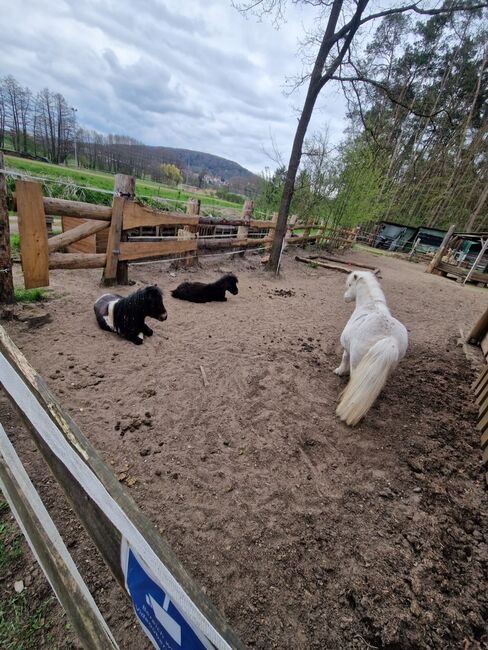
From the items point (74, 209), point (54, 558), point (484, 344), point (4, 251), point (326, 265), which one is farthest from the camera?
point (326, 265)

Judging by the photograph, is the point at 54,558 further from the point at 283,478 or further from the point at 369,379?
the point at 369,379

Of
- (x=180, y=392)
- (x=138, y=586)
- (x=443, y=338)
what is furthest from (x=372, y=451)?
(x=443, y=338)

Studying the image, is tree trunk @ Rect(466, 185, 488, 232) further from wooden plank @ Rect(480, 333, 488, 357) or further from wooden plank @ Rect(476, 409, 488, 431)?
wooden plank @ Rect(476, 409, 488, 431)

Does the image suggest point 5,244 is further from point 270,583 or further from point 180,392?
point 270,583

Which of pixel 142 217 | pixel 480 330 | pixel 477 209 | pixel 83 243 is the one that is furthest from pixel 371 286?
pixel 477 209

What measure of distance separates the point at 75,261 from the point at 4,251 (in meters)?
0.86

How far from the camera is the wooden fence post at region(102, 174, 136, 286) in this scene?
4.27 metres

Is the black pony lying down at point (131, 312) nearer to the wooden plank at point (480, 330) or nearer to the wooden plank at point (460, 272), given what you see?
the wooden plank at point (480, 330)

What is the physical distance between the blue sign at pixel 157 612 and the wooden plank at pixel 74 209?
12.6 ft

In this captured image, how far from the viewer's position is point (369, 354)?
2648 mm

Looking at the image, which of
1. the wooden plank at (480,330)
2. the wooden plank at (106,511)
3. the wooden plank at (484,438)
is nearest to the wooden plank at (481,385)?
the wooden plank at (484,438)

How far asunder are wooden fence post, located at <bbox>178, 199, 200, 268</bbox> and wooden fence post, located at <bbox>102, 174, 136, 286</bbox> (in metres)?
1.90

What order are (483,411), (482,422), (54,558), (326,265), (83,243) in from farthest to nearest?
(326,265)
(83,243)
(483,411)
(482,422)
(54,558)

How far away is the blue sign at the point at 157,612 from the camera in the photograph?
719mm
